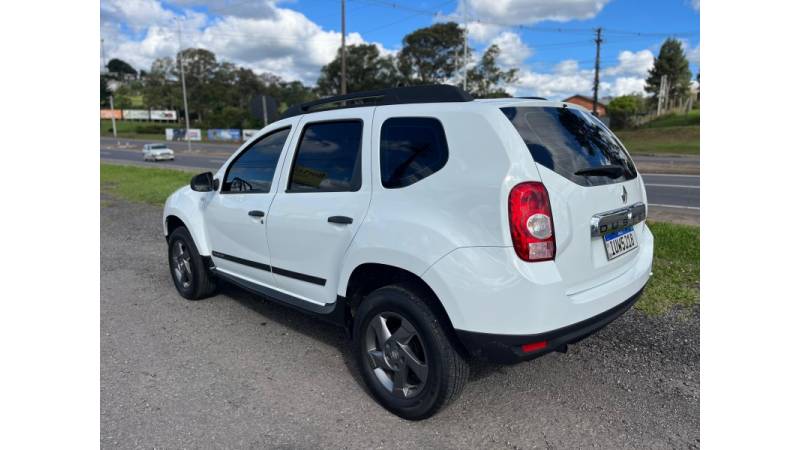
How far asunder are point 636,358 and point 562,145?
5.71ft

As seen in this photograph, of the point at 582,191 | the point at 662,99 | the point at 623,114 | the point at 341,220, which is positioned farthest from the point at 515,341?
the point at 662,99

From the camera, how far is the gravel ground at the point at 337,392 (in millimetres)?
2691

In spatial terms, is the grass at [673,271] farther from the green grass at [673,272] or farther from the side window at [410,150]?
the side window at [410,150]

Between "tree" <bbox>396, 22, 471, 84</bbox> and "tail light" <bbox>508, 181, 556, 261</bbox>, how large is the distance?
62.6 m

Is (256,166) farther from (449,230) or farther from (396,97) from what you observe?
(449,230)

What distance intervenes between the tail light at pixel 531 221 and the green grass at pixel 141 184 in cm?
1122

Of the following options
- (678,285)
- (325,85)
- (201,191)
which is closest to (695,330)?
(678,285)

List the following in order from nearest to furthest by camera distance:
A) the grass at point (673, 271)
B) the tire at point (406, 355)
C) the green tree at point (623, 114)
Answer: the tire at point (406, 355)
the grass at point (673, 271)
the green tree at point (623, 114)

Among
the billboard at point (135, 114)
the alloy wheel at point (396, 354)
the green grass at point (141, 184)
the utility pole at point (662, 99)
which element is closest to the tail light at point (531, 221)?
the alloy wheel at point (396, 354)

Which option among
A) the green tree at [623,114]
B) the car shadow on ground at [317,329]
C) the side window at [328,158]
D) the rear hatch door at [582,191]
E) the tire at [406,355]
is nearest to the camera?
the rear hatch door at [582,191]

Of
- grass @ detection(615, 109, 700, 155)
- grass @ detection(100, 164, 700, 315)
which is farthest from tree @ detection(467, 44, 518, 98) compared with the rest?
grass @ detection(100, 164, 700, 315)

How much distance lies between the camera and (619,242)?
2885 mm

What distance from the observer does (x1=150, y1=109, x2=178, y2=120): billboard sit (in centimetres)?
8888

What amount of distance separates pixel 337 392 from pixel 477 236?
1475 mm
